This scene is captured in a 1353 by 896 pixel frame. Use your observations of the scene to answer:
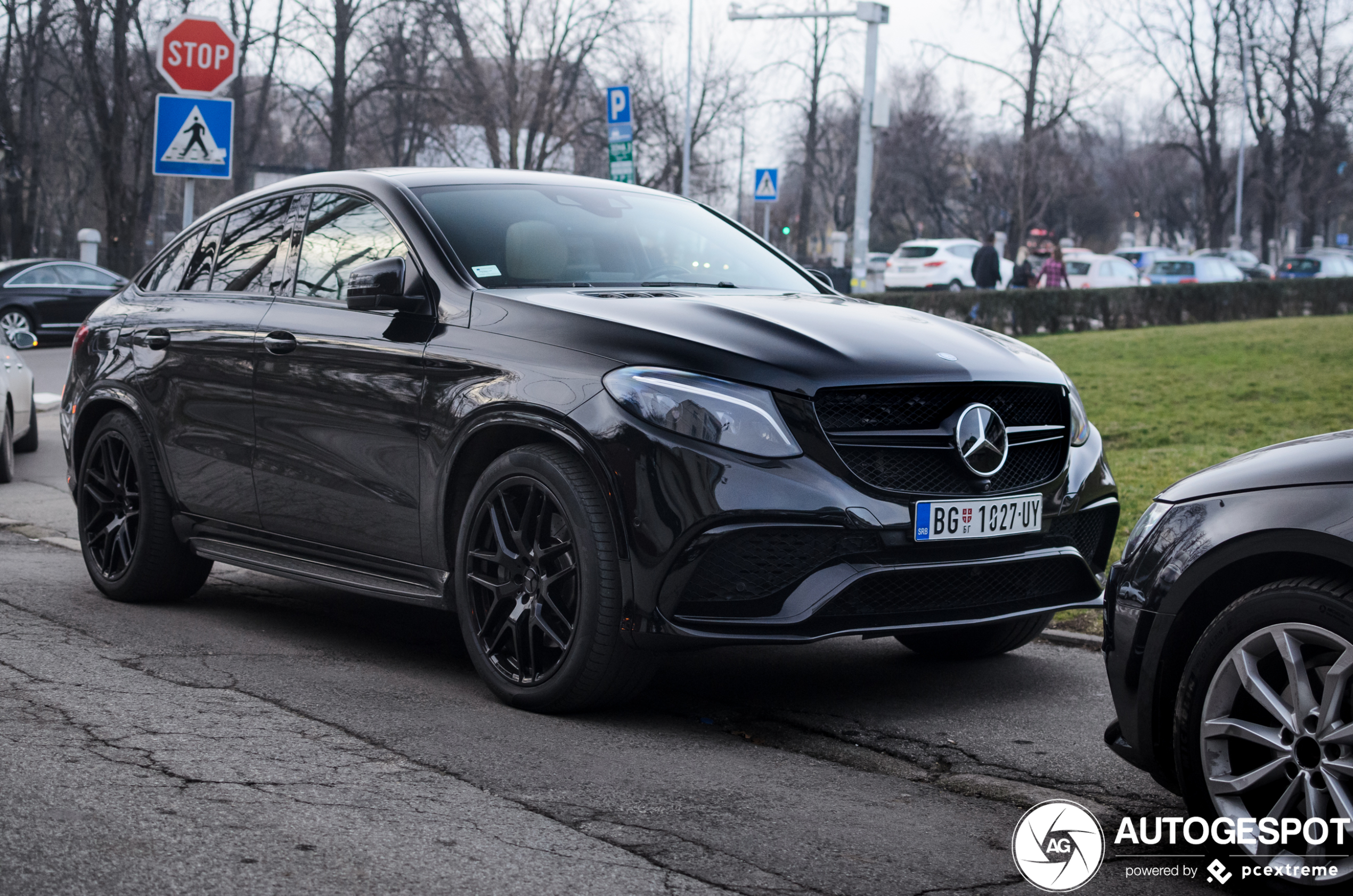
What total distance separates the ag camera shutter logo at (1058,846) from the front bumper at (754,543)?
803 mm

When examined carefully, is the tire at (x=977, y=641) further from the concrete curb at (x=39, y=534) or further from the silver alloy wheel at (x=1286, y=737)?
the concrete curb at (x=39, y=534)

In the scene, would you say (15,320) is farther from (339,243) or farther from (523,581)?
(523,581)

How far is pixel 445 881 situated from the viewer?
3.19 m

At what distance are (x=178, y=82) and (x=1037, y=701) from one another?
1038 centimetres

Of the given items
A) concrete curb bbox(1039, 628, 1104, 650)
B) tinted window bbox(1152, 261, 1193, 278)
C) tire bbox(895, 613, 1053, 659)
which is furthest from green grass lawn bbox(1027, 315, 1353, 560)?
tinted window bbox(1152, 261, 1193, 278)

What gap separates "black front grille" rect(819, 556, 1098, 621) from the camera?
440 cm

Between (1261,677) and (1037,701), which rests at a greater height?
(1261,677)

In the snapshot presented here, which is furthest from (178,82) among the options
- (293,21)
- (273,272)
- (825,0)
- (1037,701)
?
(825,0)

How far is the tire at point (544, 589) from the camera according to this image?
4438 mm

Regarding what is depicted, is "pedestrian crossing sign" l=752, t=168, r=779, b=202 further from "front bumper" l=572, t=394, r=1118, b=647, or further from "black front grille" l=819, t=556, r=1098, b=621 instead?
"front bumper" l=572, t=394, r=1118, b=647

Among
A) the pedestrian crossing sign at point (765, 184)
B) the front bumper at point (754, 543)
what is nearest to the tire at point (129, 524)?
the front bumper at point (754, 543)


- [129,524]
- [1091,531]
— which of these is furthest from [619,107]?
[1091,531]

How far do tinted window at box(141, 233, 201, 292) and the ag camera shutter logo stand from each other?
15.2 ft

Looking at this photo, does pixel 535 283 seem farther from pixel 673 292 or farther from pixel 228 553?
pixel 228 553
